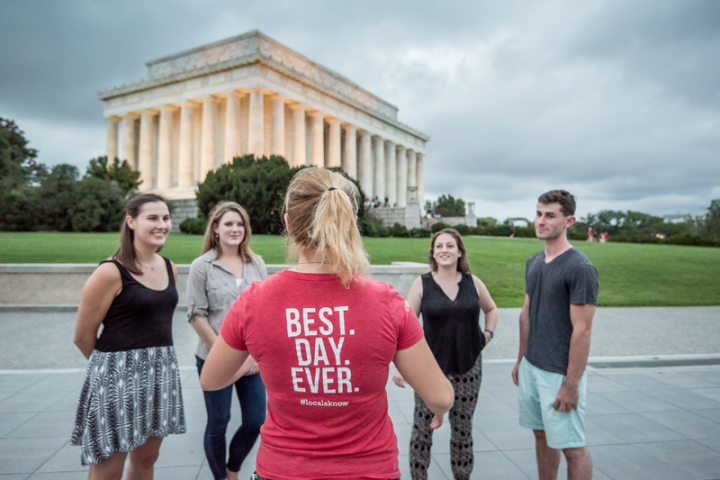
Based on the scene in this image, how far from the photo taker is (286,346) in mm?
1501

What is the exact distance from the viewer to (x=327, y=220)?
1.50 metres

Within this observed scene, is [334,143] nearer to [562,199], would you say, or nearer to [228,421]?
[562,199]

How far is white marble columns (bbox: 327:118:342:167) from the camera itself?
156ft

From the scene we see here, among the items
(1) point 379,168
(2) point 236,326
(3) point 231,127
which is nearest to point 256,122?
(3) point 231,127

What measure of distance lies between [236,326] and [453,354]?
90.5 inches

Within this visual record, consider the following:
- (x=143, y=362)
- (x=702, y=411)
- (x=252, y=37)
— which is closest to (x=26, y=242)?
(x=143, y=362)

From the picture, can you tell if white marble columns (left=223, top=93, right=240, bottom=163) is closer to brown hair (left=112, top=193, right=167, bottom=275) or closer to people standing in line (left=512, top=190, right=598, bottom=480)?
brown hair (left=112, top=193, right=167, bottom=275)

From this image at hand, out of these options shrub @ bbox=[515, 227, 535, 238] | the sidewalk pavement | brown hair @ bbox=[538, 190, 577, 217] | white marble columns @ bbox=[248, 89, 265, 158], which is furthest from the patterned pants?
shrub @ bbox=[515, 227, 535, 238]

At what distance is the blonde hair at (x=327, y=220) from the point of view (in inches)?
58.2

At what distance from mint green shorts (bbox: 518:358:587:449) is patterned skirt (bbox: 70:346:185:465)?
2623 millimetres

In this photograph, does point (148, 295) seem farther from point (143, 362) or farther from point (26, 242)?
point (26, 242)

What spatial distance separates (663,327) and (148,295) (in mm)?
11123

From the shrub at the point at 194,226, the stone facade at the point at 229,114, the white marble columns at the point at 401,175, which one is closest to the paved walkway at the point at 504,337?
the shrub at the point at 194,226

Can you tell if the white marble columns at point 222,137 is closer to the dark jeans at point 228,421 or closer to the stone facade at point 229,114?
the stone facade at point 229,114
